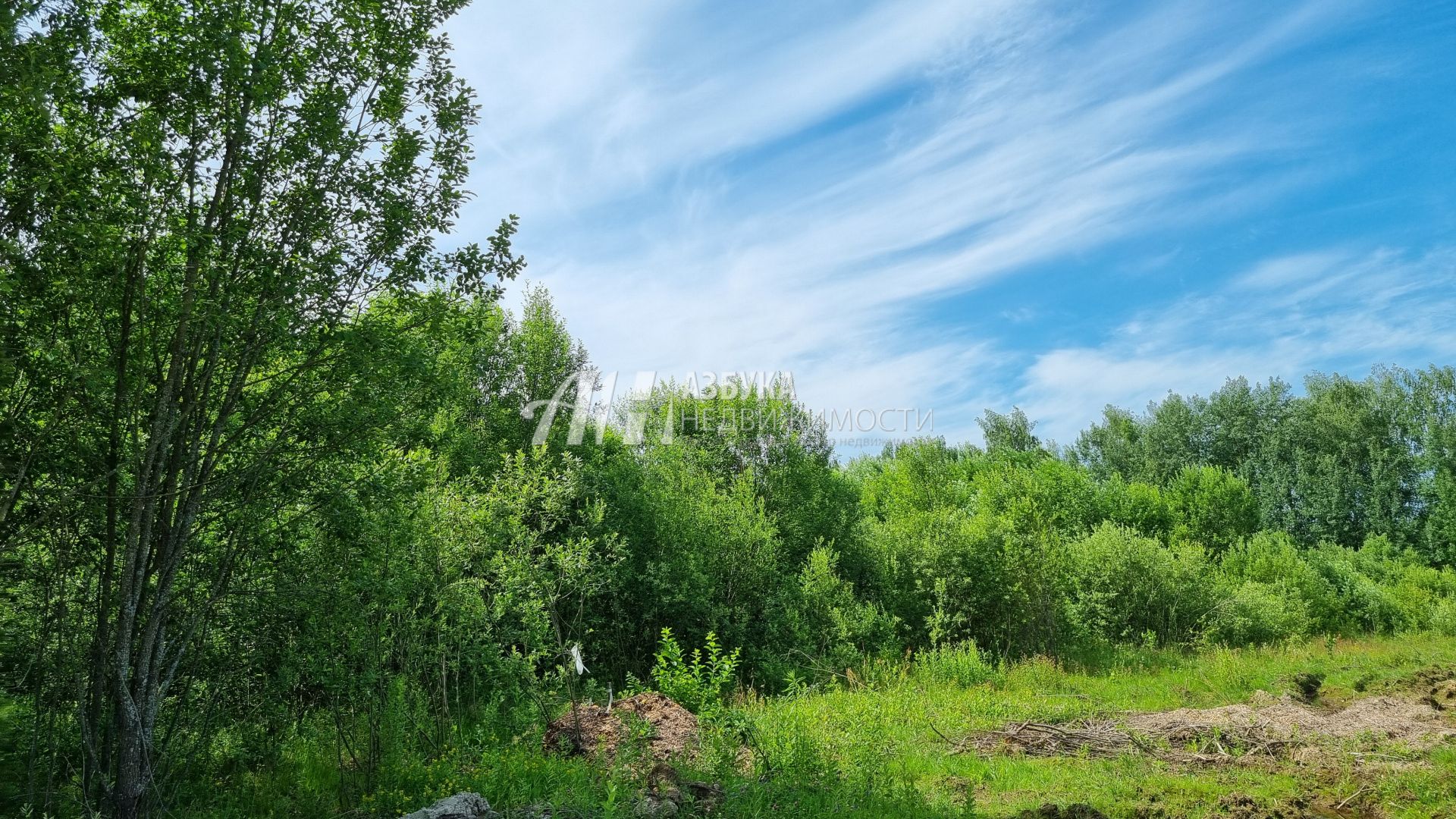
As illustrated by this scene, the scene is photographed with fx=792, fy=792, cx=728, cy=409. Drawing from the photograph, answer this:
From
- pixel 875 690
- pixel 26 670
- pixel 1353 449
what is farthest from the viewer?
pixel 1353 449

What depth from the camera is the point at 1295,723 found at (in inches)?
444

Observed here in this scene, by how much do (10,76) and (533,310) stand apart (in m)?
22.3

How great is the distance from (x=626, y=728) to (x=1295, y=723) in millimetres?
9502

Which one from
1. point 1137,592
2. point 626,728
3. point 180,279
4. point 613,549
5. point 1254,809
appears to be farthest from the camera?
point 1137,592

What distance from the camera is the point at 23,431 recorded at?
5.47 m

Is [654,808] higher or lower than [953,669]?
higher

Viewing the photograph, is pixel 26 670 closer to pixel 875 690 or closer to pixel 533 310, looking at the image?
pixel 875 690

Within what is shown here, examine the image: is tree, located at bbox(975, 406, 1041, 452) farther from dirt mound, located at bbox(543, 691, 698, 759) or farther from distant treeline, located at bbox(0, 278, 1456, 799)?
dirt mound, located at bbox(543, 691, 698, 759)

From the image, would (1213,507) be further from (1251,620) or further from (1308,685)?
(1308,685)

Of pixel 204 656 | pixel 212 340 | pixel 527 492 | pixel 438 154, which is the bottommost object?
pixel 204 656

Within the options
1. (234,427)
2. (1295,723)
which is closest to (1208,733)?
(1295,723)

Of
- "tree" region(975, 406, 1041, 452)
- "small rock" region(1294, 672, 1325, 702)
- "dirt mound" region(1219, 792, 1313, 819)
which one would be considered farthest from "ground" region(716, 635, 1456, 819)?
"tree" region(975, 406, 1041, 452)

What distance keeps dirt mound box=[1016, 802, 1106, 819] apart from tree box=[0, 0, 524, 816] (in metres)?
7.22

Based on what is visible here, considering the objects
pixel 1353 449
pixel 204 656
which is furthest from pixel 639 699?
pixel 1353 449
